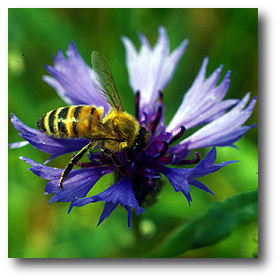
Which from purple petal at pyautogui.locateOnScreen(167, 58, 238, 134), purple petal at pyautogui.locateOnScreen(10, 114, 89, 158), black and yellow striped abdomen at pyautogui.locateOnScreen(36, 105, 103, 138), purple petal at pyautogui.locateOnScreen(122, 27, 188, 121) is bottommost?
purple petal at pyautogui.locateOnScreen(10, 114, 89, 158)

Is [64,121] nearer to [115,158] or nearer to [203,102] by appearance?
[115,158]

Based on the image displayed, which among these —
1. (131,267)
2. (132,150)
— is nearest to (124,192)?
(132,150)

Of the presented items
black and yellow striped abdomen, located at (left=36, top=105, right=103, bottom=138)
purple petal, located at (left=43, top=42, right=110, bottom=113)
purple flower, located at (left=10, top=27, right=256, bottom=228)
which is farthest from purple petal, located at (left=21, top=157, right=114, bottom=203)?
purple petal, located at (left=43, top=42, right=110, bottom=113)

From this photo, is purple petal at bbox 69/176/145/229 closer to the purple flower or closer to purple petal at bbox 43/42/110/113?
the purple flower

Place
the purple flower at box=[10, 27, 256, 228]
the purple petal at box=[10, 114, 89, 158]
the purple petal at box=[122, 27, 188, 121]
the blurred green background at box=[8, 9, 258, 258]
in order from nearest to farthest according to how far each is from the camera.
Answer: the purple flower at box=[10, 27, 256, 228] → the purple petal at box=[10, 114, 89, 158] → the blurred green background at box=[8, 9, 258, 258] → the purple petal at box=[122, 27, 188, 121]

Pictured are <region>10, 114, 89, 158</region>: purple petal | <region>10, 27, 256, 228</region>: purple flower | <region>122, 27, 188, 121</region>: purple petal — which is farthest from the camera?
<region>122, 27, 188, 121</region>: purple petal
